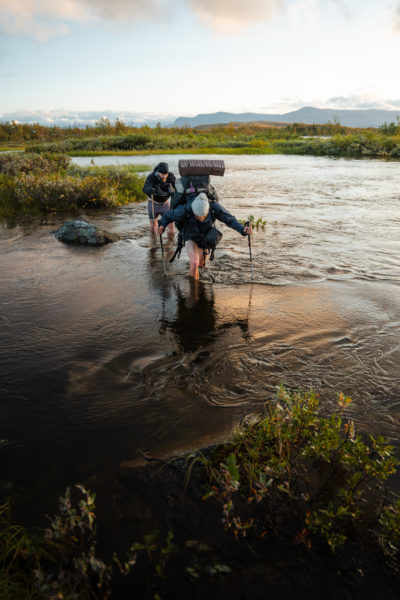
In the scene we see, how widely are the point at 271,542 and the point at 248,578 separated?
0.31m

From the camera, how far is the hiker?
33.4 feet

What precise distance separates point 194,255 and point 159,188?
3954 millimetres

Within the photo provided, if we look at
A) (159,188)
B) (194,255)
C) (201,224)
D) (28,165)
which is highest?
(28,165)

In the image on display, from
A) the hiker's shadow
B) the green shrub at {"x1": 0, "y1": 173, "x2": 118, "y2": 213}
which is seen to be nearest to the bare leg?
the hiker's shadow

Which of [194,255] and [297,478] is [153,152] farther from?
[297,478]

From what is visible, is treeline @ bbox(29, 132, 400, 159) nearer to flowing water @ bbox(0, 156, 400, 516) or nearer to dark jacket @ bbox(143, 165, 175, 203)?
flowing water @ bbox(0, 156, 400, 516)

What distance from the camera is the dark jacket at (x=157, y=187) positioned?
403 inches

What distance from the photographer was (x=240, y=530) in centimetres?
267

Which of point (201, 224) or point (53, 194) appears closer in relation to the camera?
point (201, 224)

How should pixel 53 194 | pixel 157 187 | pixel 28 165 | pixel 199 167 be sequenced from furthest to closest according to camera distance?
pixel 28 165, pixel 53 194, pixel 157 187, pixel 199 167

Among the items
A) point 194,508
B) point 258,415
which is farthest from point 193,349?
point 194,508

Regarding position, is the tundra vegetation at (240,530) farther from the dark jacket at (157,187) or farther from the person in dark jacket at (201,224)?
the dark jacket at (157,187)

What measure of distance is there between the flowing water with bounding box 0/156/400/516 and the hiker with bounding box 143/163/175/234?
1068mm

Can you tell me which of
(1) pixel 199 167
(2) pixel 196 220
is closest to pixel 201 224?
(2) pixel 196 220
